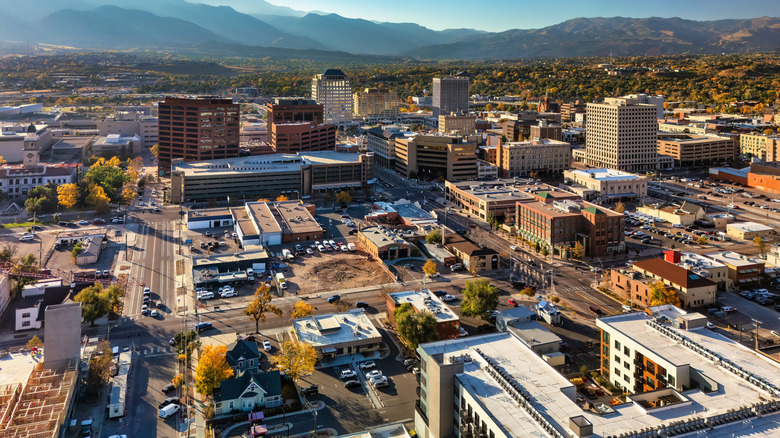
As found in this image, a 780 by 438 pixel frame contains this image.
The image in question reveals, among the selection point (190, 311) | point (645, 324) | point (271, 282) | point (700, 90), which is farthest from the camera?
point (700, 90)

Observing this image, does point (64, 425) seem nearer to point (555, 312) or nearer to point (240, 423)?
point (240, 423)

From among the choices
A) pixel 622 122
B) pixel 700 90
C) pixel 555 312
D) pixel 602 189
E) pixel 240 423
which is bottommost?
pixel 240 423

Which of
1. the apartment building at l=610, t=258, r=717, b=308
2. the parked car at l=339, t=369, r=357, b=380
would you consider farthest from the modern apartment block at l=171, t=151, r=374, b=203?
the parked car at l=339, t=369, r=357, b=380

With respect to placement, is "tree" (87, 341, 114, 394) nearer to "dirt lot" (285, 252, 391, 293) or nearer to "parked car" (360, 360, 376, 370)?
"parked car" (360, 360, 376, 370)

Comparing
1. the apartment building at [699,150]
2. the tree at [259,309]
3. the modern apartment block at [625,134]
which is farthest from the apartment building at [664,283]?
the apartment building at [699,150]

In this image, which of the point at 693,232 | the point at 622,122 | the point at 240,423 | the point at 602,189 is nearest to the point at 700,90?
the point at 622,122

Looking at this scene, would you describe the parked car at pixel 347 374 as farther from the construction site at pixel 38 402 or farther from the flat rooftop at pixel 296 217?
the flat rooftop at pixel 296 217

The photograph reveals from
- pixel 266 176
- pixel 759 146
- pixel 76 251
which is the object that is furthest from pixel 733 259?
pixel 759 146
